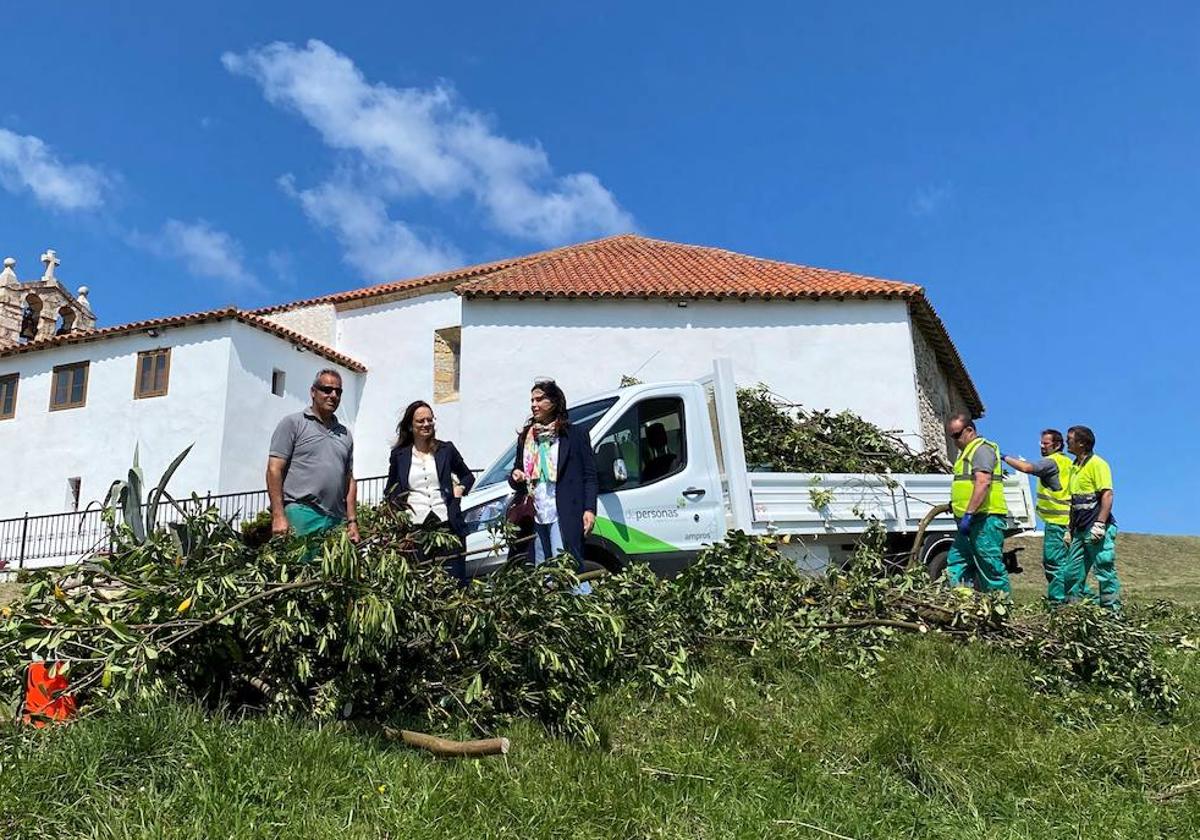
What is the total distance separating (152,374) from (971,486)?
19.5m

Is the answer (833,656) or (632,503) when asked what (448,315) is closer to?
(632,503)

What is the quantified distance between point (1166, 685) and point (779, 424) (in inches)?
209

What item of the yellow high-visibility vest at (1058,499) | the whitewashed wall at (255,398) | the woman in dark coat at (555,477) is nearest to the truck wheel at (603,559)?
the woman in dark coat at (555,477)

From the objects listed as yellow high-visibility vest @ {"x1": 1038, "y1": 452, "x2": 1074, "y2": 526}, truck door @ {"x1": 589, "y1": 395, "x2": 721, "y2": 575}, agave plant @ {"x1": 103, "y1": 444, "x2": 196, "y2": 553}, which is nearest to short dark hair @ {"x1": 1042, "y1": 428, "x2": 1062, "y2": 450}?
yellow high-visibility vest @ {"x1": 1038, "y1": 452, "x2": 1074, "y2": 526}

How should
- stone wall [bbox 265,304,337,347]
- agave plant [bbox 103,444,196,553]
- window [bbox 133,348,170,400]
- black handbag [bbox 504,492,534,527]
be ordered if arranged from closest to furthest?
agave plant [bbox 103,444,196,553], black handbag [bbox 504,492,534,527], window [bbox 133,348,170,400], stone wall [bbox 265,304,337,347]

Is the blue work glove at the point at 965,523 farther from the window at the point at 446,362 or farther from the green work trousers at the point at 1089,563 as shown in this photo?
the window at the point at 446,362

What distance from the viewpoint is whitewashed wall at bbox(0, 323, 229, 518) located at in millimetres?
19828

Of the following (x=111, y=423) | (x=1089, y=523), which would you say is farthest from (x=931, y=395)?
(x=111, y=423)

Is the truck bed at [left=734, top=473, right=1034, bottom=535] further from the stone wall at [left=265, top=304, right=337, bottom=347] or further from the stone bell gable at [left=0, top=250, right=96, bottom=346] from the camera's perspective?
the stone bell gable at [left=0, top=250, right=96, bottom=346]

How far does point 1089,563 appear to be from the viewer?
8070 mm

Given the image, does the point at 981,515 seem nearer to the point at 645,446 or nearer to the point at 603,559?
the point at 645,446

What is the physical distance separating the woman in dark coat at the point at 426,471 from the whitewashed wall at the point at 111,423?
1521cm

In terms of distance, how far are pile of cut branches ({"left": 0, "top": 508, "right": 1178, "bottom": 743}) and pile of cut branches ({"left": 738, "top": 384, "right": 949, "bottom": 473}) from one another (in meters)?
3.91

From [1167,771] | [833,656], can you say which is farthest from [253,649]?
[1167,771]
